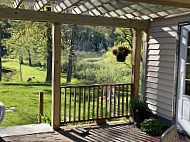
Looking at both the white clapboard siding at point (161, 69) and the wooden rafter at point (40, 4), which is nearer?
the wooden rafter at point (40, 4)

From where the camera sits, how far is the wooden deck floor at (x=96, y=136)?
15.2 ft

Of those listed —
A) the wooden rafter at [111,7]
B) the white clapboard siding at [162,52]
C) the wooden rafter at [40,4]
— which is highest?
the wooden rafter at [111,7]


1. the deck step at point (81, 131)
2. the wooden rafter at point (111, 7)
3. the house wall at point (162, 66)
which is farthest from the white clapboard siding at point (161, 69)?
the deck step at point (81, 131)

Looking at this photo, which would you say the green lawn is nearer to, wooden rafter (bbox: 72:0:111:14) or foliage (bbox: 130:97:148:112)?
foliage (bbox: 130:97:148:112)

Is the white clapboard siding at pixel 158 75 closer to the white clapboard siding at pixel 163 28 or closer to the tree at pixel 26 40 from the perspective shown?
the white clapboard siding at pixel 163 28

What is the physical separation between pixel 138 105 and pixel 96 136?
1153mm

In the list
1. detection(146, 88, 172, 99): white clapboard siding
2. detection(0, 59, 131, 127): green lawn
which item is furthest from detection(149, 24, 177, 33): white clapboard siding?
detection(0, 59, 131, 127): green lawn

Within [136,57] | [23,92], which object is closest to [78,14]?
[136,57]

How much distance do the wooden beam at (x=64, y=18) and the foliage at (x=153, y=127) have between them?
6.70 feet

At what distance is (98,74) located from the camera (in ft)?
26.6

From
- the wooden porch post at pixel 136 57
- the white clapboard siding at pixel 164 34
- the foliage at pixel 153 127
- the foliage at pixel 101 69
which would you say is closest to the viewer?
the foliage at pixel 153 127

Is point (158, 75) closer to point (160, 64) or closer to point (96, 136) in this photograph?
point (160, 64)

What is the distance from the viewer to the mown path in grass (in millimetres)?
6541

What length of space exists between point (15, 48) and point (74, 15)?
267 centimetres
